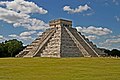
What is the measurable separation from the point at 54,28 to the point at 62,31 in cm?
710

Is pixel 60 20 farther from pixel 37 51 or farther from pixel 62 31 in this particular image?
pixel 37 51

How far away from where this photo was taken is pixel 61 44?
261 ft

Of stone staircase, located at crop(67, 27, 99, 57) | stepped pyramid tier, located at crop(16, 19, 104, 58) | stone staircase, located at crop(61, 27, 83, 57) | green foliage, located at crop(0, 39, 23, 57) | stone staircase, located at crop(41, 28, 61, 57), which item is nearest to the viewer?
stone staircase, located at crop(41, 28, 61, 57)

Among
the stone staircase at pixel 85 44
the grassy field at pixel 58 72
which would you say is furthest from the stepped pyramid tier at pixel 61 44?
the grassy field at pixel 58 72

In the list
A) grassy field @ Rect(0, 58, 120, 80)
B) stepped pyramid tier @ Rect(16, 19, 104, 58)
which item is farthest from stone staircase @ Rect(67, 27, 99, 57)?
grassy field @ Rect(0, 58, 120, 80)

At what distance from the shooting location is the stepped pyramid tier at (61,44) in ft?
258

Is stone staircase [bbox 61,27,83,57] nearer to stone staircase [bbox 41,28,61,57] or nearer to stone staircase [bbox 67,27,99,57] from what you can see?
stone staircase [bbox 41,28,61,57]

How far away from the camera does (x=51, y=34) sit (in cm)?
9169

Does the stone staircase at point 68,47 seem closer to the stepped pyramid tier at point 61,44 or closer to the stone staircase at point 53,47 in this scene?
the stepped pyramid tier at point 61,44

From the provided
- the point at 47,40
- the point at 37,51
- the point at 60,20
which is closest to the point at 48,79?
the point at 37,51

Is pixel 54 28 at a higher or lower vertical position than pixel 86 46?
higher

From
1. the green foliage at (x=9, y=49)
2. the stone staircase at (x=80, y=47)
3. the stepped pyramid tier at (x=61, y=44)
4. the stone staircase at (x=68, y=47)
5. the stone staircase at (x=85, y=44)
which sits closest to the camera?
the stone staircase at (x=68, y=47)

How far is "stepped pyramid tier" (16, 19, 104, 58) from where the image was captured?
78.8m

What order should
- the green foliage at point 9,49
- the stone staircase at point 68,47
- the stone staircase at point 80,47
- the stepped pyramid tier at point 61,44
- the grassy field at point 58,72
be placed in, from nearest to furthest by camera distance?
the grassy field at point 58,72 < the stone staircase at point 68,47 < the stepped pyramid tier at point 61,44 < the stone staircase at point 80,47 < the green foliage at point 9,49
